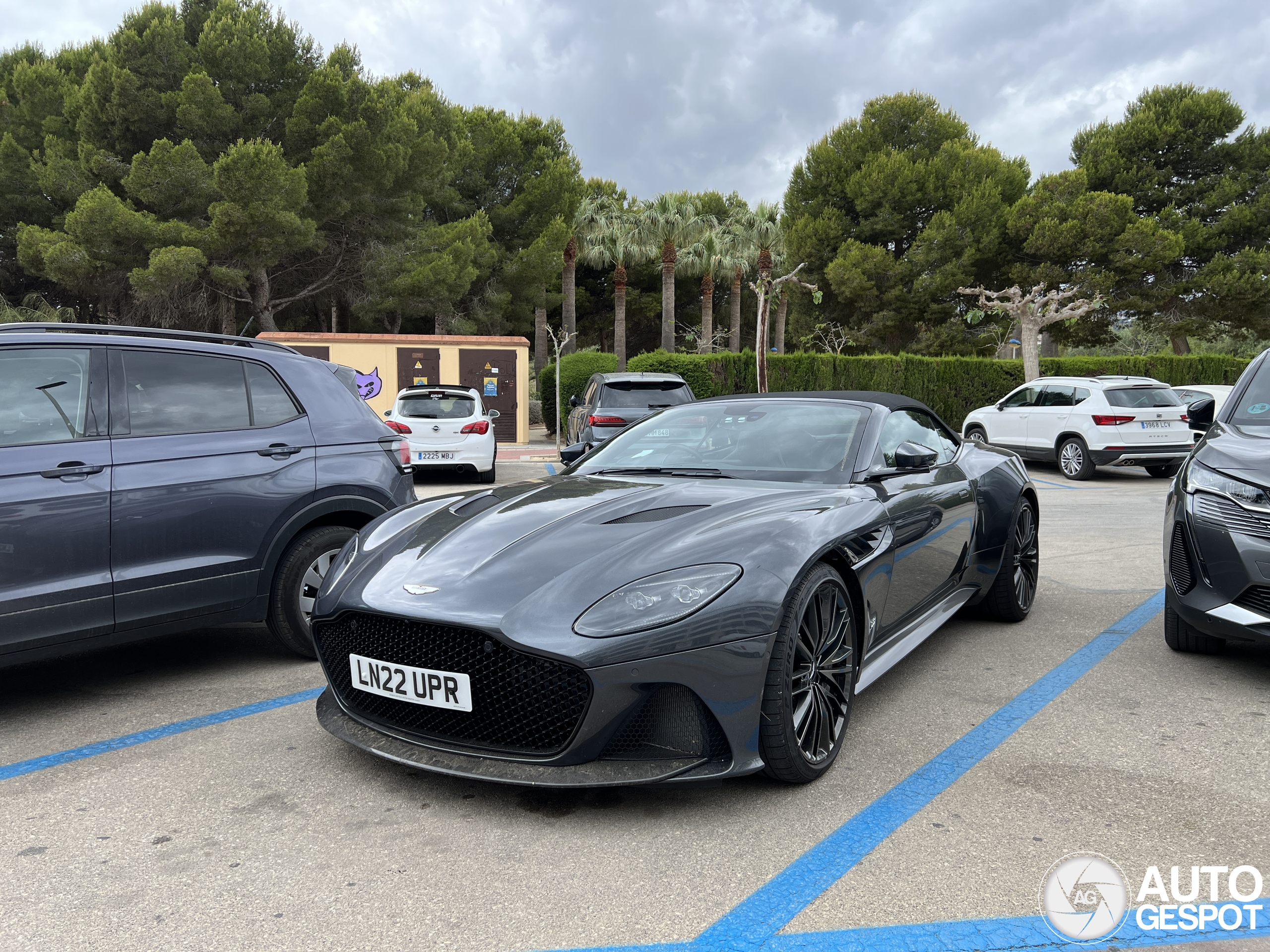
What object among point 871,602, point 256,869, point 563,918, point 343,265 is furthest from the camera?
point 343,265

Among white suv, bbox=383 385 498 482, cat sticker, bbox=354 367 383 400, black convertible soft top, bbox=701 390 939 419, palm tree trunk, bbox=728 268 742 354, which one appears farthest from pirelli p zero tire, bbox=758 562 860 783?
palm tree trunk, bbox=728 268 742 354

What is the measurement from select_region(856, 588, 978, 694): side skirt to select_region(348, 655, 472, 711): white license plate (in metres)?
1.45

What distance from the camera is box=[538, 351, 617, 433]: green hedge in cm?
2459

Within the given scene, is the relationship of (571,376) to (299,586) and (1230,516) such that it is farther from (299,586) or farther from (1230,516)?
(1230,516)

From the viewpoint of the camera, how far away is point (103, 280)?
26.6m

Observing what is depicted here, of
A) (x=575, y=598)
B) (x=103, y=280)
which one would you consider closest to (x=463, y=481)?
(x=575, y=598)

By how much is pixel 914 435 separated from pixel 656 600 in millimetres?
2409

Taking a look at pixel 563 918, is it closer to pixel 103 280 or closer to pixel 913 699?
pixel 913 699

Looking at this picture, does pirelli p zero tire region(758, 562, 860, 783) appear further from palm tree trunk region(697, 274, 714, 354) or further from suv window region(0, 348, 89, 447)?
palm tree trunk region(697, 274, 714, 354)

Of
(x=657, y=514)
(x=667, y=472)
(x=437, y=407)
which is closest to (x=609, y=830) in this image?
(x=657, y=514)

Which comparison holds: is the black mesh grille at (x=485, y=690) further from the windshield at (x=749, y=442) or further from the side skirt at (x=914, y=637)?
the windshield at (x=749, y=442)

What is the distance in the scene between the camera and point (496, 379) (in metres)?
22.9

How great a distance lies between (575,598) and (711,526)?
600mm

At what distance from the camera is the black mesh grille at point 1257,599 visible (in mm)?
3779
